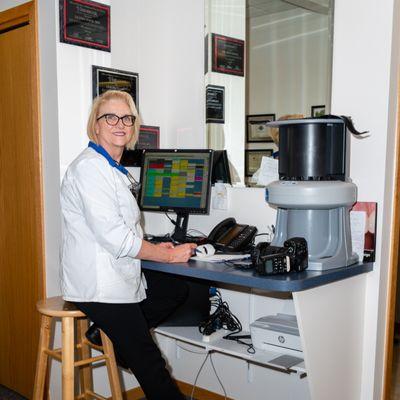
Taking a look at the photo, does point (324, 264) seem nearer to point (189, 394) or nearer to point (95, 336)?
point (95, 336)

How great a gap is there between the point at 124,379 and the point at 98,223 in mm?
1355

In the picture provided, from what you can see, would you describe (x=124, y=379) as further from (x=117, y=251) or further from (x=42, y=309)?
(x=117, y=251)

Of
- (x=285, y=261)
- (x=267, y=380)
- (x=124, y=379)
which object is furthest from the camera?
(x=124, y=379)

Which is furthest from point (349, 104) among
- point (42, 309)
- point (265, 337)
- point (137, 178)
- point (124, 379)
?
point (124, 379)

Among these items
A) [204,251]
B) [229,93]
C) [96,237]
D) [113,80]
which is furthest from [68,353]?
[229,93]

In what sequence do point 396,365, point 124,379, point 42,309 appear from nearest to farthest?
point 42,309 < point 124,379 < point 396,365

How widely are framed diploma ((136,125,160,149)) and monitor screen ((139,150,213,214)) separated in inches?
5.2

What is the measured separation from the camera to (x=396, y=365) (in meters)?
3.54

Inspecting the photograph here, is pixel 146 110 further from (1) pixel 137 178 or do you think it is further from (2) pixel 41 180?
(2) pixel 41 180

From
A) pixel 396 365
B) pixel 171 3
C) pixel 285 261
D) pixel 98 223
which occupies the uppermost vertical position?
pixel 171 3

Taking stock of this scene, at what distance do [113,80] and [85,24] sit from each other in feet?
1.02

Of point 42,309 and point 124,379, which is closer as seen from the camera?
point 42,309

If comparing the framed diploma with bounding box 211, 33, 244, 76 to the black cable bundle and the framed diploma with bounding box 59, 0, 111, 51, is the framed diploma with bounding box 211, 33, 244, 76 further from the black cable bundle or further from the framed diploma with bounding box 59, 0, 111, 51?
the black cable bundle

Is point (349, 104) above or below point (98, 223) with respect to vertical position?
above
